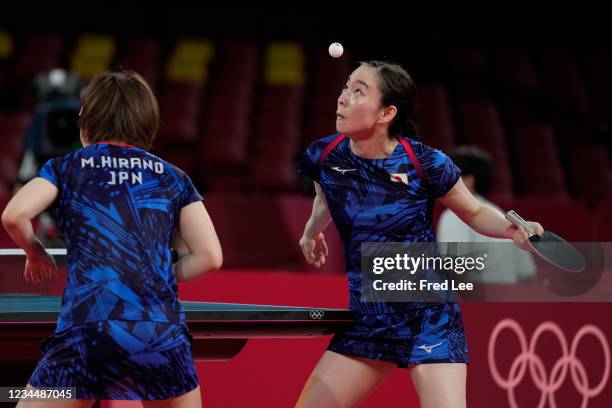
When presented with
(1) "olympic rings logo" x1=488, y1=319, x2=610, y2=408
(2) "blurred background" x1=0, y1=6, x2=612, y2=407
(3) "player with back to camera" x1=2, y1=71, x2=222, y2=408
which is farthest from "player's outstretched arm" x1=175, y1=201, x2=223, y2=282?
(2) "blurred background" x1=0, y1=6, x2=612, y2=407

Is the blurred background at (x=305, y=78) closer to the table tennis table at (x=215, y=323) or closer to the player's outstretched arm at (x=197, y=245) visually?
the table tennis table at (x=215, y=323)

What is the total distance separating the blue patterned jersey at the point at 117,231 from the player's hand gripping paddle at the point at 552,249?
3.38 feet

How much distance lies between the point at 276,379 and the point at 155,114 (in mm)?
1723

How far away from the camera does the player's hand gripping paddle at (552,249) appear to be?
2873 millimetres

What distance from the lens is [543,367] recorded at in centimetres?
384

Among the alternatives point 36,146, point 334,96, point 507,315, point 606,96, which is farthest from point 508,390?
point 606,96

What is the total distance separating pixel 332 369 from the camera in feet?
9.62

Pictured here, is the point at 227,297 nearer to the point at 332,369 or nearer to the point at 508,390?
the point at 508,390

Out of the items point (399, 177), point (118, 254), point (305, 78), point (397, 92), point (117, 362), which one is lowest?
point (117, 362)

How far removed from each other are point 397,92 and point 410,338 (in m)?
0.71

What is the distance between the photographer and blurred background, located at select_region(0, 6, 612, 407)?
1016cm

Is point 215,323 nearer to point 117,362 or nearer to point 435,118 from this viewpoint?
point 117,362

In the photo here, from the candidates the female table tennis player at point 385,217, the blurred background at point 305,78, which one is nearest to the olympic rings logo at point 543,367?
the female table tennis player at point 385,217

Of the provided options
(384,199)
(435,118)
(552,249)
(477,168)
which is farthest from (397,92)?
(435,118)
